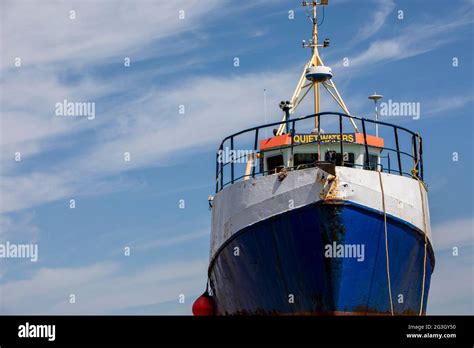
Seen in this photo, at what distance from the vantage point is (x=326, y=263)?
98.2ft

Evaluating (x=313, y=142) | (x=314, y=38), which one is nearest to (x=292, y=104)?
Result: (x=314, y=38)

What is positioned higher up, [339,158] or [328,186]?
[339,158]

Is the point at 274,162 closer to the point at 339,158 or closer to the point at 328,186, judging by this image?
the point at 339,158

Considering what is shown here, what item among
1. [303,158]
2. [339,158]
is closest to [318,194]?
[303,158]

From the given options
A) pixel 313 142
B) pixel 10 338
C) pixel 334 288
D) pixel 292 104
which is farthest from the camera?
pixel 292 104

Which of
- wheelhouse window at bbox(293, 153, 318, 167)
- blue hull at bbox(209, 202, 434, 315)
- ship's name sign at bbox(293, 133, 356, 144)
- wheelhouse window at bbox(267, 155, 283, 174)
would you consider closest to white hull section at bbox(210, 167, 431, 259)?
blue hull at bbox(209, 202, 434, 315)

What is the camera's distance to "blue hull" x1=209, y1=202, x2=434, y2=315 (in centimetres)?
2995

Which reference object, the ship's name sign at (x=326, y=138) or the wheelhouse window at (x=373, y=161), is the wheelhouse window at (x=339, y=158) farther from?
the wheelhouse window at (x=373, y=161)

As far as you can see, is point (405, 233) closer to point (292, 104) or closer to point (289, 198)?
point (289, 198)

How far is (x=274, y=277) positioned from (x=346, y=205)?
289 centimetres

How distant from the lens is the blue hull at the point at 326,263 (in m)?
30.0

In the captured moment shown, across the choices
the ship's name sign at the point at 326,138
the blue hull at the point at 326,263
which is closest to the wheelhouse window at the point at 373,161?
the ship's name sign at the point at 326,138

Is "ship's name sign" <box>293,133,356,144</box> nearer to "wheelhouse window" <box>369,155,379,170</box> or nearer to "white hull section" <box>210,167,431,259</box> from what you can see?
"wheelhouse window" <box>369,155,379,170</box>

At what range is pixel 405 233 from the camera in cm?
3102
